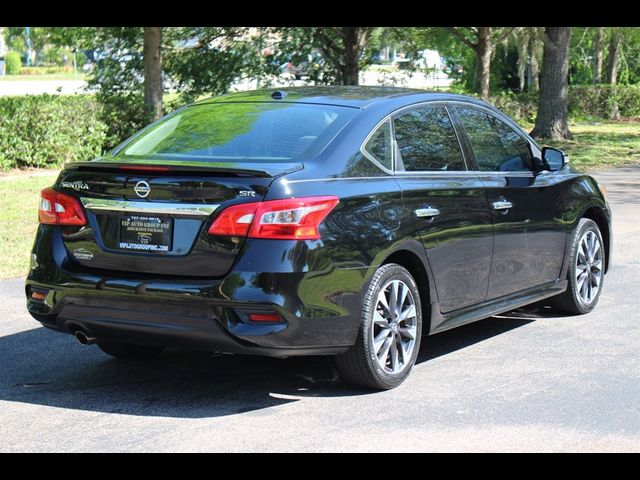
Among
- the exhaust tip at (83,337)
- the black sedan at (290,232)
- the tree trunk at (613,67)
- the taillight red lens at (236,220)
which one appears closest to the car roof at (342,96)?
the black sedan at (290,232)

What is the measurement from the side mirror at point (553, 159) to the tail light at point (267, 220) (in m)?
2.71

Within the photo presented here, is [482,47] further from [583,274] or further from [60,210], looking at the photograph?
[60,210]

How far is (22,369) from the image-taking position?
652cm

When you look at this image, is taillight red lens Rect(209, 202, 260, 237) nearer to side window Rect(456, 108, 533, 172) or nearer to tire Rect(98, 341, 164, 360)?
tire Rect(98, 341, 164, 360)

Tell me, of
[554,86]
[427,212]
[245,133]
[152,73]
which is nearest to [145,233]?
[245,133]

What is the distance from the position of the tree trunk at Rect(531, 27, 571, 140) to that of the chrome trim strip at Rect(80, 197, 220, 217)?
71.0ft

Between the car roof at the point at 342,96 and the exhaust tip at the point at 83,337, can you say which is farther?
the car roof at the point at 342,96

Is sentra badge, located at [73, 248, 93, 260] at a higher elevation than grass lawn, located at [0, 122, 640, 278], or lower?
higher

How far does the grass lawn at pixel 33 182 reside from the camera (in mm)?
10906

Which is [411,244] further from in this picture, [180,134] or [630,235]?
[630,235]

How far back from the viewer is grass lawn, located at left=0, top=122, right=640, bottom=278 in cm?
1091

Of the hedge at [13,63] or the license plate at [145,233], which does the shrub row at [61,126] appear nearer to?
the license plate at [145,233]

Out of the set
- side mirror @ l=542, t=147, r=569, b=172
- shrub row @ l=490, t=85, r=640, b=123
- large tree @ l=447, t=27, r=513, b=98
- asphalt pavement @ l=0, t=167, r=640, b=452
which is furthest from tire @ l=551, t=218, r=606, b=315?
shrub row @ l=490, t=85, r=640, b=123
